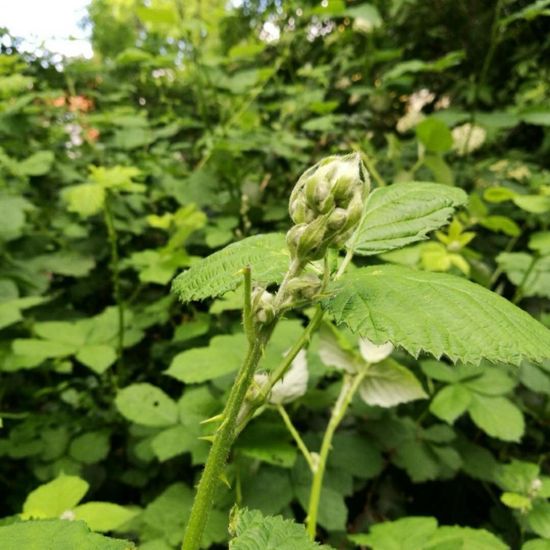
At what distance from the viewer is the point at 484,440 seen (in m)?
1.51

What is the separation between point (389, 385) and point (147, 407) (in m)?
0.57

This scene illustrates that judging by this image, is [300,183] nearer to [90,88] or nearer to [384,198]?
[384,198]

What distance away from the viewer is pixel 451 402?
3.91ft

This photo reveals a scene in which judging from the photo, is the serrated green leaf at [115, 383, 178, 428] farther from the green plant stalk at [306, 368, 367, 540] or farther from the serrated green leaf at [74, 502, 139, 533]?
the green plant stalk at [306, 368, 367, 540]

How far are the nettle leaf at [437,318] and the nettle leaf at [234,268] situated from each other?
0.09 metres

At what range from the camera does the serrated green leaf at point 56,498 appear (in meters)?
0.90

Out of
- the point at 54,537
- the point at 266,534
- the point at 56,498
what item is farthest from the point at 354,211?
the point at 56,498

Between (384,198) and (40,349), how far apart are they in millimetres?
1021

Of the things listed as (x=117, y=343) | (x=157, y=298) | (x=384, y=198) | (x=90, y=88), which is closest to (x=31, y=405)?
(x=117, y=343)

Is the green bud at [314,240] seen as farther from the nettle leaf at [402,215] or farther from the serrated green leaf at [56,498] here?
the serrated green leaf at [56,498]

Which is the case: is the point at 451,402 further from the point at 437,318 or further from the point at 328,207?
the point at 328,207

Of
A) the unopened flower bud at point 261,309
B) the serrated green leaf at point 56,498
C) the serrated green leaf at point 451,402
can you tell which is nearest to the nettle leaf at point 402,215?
the unopened flower bud at point 261,309

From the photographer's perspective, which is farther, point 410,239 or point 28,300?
point 28,300

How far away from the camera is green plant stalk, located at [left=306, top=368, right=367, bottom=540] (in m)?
0.86
